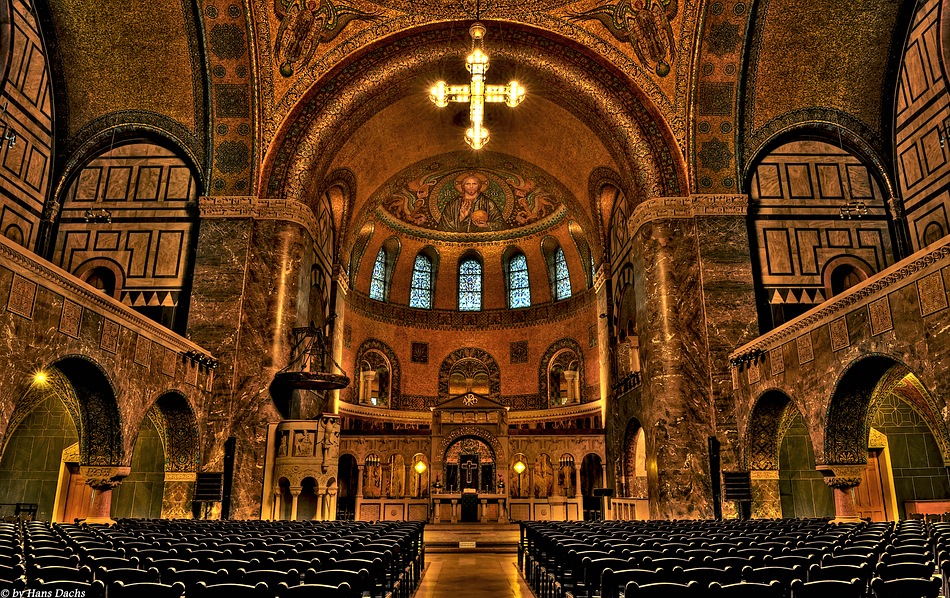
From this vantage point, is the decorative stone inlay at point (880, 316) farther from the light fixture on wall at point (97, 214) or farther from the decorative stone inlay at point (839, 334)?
the light fixture on wall at point (97, 214)

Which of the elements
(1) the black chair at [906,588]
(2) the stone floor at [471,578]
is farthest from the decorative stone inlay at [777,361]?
(1) the black chair at [906,588]

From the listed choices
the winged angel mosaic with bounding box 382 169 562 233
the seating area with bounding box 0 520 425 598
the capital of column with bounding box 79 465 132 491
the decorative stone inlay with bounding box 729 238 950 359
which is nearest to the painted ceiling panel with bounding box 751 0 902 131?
the decorative stone inlay with bounding box 729 238 950 359

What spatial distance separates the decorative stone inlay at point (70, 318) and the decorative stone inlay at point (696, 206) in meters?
14.4

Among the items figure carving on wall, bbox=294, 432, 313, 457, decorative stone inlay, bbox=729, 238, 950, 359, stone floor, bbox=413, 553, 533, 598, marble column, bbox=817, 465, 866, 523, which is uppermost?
decorative stone inlay, bbox=729, 238, 950, 359

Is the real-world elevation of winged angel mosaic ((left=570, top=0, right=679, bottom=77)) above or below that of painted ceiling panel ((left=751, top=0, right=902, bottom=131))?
above

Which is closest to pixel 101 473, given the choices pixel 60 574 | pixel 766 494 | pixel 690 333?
A: pixel 60 574

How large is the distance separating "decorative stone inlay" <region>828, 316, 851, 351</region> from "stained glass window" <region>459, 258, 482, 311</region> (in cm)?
2227

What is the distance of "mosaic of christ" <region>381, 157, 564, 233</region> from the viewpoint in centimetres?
3183

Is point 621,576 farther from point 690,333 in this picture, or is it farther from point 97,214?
point 97,214

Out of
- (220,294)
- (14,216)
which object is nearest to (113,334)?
(220,294)

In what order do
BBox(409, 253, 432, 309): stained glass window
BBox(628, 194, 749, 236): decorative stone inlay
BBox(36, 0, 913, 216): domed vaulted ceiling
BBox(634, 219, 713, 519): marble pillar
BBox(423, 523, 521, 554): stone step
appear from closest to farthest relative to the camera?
BBox(634, 219, 713, 519): marble pillar
BBox(423, 523, 521, 554): stone step
BBox(36, 0, 913, 216): domed vaulted ceiling
BBox(628, 194, 749, 236): decorative stone inlay
BBox(409, 253, 432, 309): stained glass window

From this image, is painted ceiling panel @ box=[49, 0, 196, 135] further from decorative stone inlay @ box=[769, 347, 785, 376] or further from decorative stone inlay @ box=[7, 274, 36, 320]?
decorative stone inlay @ box=[769, 347, 785, 376]

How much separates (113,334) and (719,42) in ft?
56.5

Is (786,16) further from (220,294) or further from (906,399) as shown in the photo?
(220,294)
